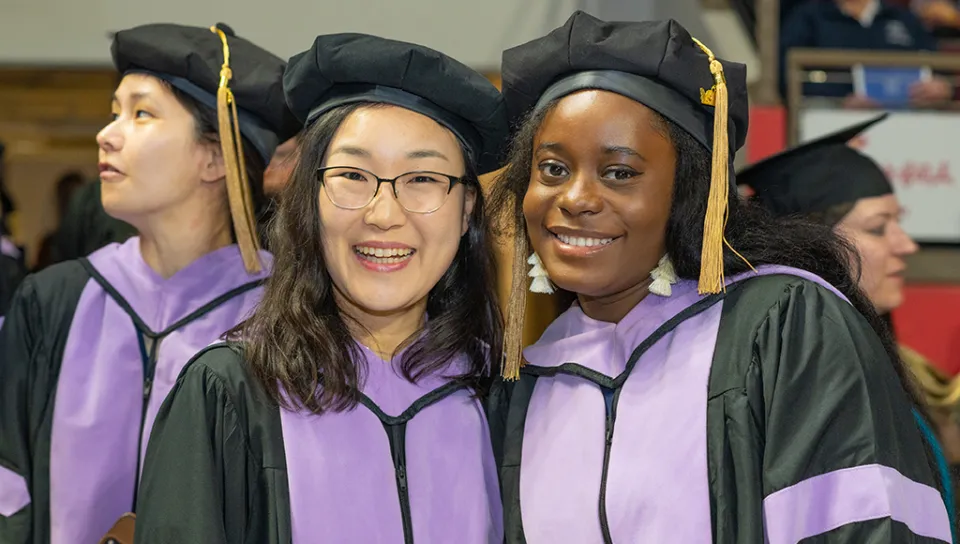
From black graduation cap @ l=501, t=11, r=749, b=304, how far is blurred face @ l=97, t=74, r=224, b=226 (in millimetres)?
1054

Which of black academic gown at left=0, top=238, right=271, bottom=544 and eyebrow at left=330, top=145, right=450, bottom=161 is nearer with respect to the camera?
eyebrow at left=330, top=145, right=450, bottom=161

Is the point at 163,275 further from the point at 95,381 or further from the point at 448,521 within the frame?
the point at 448,521

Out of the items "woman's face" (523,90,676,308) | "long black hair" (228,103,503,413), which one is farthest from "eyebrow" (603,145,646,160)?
"long black hair" (228,103,503,413)

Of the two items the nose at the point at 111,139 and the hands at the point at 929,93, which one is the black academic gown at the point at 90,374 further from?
the hands at the point at 929,93

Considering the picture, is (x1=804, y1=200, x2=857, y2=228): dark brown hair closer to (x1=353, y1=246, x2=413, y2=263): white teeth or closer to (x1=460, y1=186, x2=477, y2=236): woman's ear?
(x1=460, y1=186, x2=477, y2=236): woman's ear

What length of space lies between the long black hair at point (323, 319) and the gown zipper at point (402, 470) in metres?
0.10

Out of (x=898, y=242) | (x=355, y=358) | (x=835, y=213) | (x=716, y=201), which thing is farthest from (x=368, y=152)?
(x=898, y=242)

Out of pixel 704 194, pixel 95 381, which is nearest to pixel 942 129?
pixel 704 194

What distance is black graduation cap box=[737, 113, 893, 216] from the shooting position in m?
3.24

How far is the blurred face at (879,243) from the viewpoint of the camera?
350cm

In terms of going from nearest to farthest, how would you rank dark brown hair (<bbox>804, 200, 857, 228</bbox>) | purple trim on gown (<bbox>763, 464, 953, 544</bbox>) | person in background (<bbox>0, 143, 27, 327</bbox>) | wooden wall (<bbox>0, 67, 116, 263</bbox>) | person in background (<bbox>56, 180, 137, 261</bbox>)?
purple trim on gown (<bbox>763, 464, 953, 544</bbox>) → dark brown hair (<bbox>804, 200, 857, 228</bbox>) → person in background (<bbox>0, 143, 27, 327</bbox>) → person in background (<bbox>56, 180, 137, 261</bbox>) → wooden wall (<bbox>0, 67, 116, 263</bbox>)

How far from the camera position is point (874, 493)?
1900 mm

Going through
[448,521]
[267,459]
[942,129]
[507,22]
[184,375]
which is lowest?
[448,521]

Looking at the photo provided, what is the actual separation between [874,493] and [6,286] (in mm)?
2964
